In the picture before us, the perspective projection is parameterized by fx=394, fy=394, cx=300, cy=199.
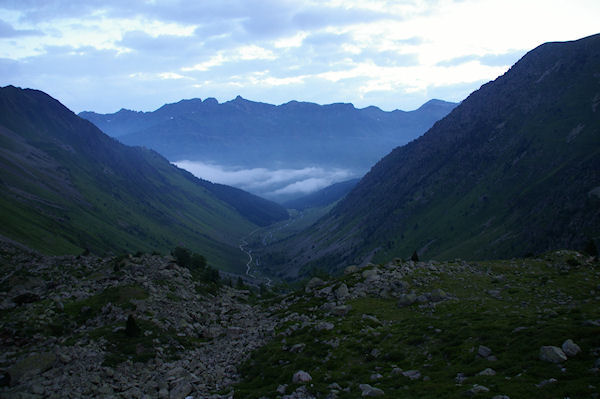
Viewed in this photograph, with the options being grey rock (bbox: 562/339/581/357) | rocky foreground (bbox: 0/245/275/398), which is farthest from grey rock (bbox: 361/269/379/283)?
grey rock (bbox: 562/339/581/357)

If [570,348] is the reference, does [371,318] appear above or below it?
below

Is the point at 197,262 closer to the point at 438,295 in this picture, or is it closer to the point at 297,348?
the point at 297,348

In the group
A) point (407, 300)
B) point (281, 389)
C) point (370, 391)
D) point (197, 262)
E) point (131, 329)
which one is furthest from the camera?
point (197, 262)

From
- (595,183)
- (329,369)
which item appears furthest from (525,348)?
(595,183)

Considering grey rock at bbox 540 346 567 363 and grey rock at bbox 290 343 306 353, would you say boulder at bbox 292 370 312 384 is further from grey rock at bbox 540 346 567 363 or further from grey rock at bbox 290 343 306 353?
grey rock at bbox 540 346 567 363

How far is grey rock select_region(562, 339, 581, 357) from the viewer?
25.0 meters

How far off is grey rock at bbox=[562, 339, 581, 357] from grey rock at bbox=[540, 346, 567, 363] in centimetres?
36

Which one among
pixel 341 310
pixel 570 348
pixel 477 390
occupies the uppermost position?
pixel 570 348

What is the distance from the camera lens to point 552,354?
992 inches

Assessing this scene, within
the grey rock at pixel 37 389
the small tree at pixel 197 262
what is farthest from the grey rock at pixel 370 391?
the small tree at pixel 197 262

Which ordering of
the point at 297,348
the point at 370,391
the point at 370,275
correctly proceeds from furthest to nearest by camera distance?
the point at 370,275
the point at 297,348
the point at 370,391

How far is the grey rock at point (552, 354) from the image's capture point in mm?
24862

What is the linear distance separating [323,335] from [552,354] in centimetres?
2211

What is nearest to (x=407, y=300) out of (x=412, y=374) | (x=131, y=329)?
(x=412, y=374)
